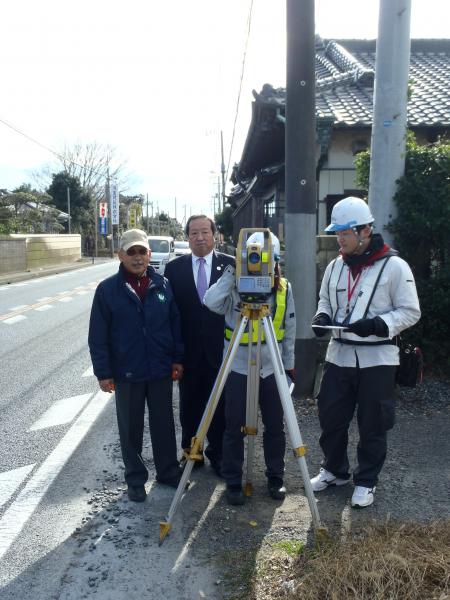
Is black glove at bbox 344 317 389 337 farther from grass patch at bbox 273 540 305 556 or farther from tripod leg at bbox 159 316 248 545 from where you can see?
grass patch at bbox 273 540 305 556

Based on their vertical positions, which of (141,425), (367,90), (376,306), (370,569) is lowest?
(370,569)

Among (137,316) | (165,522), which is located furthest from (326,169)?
(165,522)

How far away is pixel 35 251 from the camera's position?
2895 cm

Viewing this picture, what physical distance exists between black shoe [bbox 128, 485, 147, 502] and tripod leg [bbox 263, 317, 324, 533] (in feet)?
3.74

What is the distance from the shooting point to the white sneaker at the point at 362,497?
359cm

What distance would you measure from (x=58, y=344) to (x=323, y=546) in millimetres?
7302

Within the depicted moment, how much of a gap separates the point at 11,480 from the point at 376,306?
2.87 m

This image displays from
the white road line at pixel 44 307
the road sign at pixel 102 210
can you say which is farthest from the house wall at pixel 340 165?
the road sign at pixel 102 210

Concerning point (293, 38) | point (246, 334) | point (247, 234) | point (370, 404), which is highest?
point (293, 38)

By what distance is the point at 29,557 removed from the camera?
3.12m

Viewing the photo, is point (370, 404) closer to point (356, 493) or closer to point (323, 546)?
point (356, 493)

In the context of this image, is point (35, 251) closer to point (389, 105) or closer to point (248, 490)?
point (389, 105)

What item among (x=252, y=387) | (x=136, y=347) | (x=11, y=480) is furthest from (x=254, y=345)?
(x=11, y=480)

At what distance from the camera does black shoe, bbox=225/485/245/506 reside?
3.66 metres
